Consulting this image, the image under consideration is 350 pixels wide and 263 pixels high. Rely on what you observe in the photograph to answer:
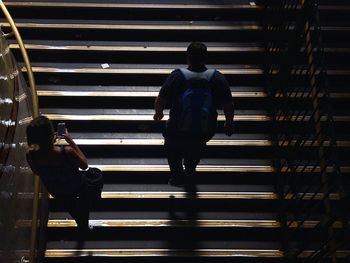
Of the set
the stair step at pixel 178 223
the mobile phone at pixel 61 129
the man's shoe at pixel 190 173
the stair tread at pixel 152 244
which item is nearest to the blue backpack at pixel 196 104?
the man's shoe at pixel 190 173

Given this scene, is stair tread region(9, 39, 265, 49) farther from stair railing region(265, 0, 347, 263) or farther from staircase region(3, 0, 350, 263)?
stair railing region(265, 0, 347, 263)

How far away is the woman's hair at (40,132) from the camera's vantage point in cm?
303

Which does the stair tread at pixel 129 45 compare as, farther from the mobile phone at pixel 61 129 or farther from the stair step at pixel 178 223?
the stair step at pixel 178 223

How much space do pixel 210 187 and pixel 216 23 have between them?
2.22 m

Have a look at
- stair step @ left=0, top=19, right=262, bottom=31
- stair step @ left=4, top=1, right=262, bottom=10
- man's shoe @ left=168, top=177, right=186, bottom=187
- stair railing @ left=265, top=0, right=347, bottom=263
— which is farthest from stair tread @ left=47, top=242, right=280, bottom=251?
stair step @ left=4, top=1, right=262, bottom=10

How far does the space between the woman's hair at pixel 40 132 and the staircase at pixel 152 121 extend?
158 cm

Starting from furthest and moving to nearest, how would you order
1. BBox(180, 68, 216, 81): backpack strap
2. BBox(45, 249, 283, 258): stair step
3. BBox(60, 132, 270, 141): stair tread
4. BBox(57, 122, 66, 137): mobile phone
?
BBox(60, 132, 270, 141): stair tread, BBox(45, 249, 283, 258): stair step, BBox(57, 122, 66, 137): mobile phone, BBox(180, 68, 216, 81): backpack strap

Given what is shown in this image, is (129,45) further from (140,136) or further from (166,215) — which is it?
(166,215)

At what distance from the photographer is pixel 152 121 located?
4.86 meters

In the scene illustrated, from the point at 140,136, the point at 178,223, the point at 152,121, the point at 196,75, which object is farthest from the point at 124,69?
the point at 178,223

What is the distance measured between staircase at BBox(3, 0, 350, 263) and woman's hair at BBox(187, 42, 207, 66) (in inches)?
58.2

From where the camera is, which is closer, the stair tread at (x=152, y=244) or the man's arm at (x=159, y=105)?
the man's arm at (x=159, y=105)

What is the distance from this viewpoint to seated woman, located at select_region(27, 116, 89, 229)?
121 inches

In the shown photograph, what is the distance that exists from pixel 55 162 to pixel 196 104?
1297mm
